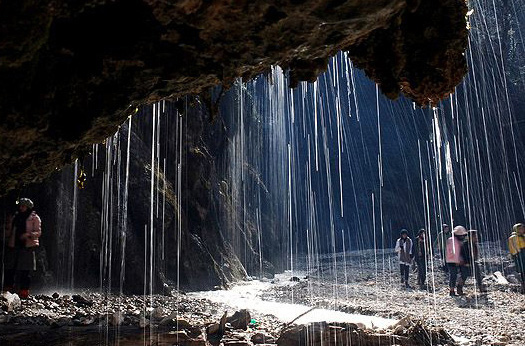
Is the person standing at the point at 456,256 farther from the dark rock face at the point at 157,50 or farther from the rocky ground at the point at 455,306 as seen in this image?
the dark rock face at the point at 157,50

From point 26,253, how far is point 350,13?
333 inches

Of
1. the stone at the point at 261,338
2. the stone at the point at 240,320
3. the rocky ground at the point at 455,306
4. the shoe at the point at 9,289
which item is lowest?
the rocky ground at the point at 455,306

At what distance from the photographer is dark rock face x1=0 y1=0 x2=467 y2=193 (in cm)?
266

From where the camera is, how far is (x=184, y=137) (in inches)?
741

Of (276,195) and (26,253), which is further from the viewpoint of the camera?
(276,195)

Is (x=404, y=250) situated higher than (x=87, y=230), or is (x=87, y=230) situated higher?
(x=87, y=230)

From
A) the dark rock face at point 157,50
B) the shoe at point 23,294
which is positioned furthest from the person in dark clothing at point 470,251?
the shoe at point 23,294

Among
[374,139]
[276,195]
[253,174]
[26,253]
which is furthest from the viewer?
[374,139]

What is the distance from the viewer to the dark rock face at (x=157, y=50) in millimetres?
2658

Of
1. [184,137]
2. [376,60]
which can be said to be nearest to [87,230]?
[184,137]

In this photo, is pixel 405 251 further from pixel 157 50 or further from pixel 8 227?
pixel 157 50

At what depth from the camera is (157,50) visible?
3061 millimetres

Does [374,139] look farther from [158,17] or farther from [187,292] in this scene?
[158,17]

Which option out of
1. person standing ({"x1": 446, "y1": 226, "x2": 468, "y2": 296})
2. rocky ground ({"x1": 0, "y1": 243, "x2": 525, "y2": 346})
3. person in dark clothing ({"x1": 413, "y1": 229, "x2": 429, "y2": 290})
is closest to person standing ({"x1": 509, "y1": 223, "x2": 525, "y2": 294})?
rocky ground ({"x1": 0, "y1": 243, "x2": 525, "y2": 346})
